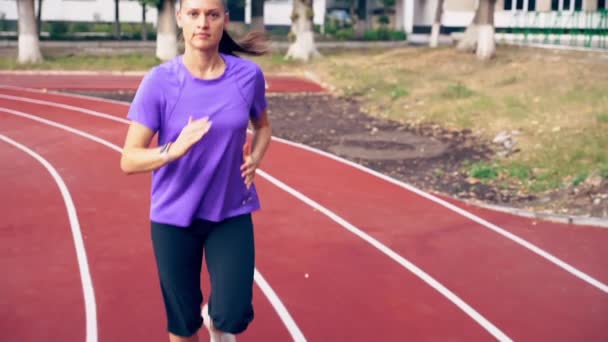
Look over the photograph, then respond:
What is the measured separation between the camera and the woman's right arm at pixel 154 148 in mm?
3244

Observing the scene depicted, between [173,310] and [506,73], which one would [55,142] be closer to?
[173,310]

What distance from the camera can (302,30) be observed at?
92.3 ft

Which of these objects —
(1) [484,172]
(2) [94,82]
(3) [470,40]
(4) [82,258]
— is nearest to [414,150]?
(1) [484,172]

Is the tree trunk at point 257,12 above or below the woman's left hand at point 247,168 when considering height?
above

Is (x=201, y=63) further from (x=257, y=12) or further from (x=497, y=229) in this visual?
(x=257, y=12)

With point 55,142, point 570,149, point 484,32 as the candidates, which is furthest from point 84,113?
point 484,32

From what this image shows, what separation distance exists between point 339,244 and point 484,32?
1800 cm

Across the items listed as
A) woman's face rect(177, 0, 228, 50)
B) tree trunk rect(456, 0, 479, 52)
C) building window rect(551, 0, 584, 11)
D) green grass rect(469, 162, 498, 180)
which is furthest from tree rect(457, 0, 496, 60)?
woman's face rect(177, 0, 228, 50)

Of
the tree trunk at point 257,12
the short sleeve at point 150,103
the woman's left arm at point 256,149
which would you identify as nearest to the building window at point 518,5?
the tree trunk at point 257,12

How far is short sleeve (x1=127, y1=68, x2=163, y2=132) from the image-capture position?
3369 mm

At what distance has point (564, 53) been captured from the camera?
74.4ft

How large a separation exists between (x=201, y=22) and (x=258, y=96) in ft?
1.50

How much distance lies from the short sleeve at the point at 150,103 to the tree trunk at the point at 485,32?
71.6 feet

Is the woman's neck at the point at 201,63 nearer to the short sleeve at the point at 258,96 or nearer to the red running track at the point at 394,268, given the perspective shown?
the short sleeve at the point at 258,96
